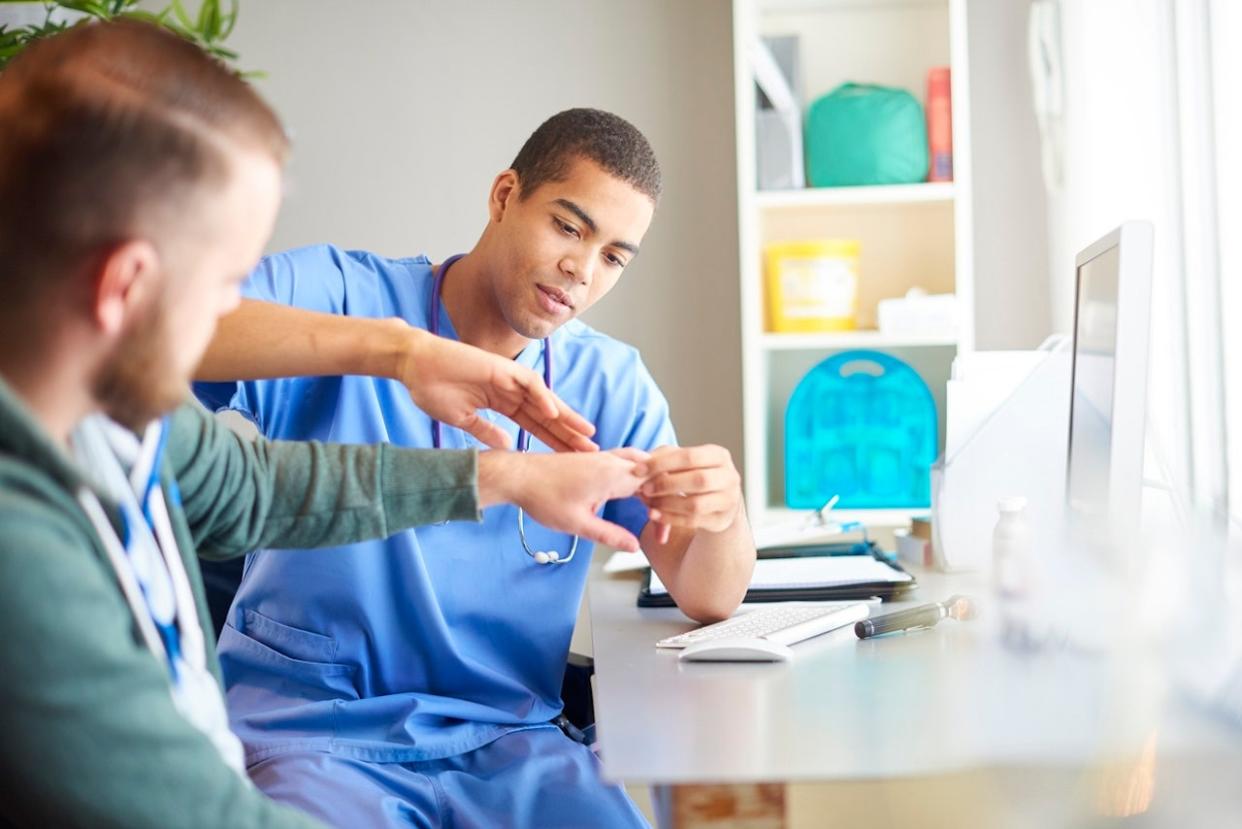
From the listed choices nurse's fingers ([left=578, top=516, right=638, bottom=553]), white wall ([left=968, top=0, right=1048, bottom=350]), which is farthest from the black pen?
white wall ([left=968, top=0, right=1048, bottom=350])

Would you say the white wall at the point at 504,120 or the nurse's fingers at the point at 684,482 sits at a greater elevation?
the white wall at the point at 504,120

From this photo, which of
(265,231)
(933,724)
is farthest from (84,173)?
(933,724)

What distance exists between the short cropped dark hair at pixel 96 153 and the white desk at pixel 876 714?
0.48m

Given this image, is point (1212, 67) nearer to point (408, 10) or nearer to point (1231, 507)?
point (1231, 507)

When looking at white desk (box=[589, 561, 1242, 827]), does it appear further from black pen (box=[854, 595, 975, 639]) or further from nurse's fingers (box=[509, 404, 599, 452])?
nurse's fingers (box=[509, 404, 599, 452])

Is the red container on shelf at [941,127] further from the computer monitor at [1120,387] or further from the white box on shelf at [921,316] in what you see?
the computer monitor at [1120,387]

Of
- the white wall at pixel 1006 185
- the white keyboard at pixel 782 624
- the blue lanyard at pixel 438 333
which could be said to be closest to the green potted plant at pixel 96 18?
the blue lanyard at pixel 438 333

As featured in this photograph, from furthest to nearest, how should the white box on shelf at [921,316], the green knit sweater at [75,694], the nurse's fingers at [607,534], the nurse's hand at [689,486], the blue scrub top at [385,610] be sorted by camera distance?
1. the white box on shelf at [921,316]
2. the blue scrub top at [385,610]
3. the nurse's hand at [689,486]
4. the nurse's fingers at [607,534]
5. the green knit sweater at [75,694]

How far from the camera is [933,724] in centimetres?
98

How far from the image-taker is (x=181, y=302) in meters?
0.78

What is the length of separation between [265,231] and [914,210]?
89.4 inches

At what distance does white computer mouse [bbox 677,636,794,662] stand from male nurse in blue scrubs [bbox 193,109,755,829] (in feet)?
0.38

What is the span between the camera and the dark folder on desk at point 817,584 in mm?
1540

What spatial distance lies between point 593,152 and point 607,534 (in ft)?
2.15
